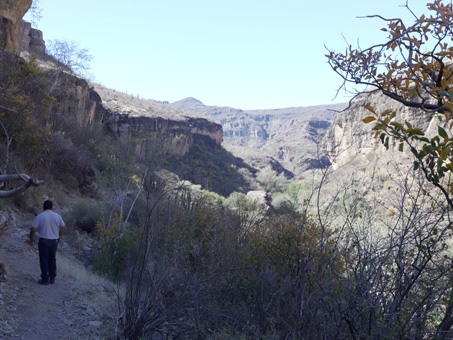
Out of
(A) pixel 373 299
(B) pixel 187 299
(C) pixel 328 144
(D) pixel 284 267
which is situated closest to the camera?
(A) pixel 373 299

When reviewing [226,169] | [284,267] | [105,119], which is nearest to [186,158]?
[226,169]

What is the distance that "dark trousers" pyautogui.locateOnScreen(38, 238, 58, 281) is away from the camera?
277 inches

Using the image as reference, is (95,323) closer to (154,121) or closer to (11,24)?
(11,24)

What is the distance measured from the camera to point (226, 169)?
5069cm

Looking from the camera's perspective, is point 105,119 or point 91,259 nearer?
point 91,259

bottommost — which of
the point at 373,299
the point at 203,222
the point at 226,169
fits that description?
the point at 226,169

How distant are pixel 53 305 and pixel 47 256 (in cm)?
107

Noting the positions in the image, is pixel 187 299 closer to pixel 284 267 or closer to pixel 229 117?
pixel 284 267

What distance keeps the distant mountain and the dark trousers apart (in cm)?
6387

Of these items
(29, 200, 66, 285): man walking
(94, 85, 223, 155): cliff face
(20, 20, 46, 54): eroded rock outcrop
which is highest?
(20, 20, 46, 54): eroded rock outcrop

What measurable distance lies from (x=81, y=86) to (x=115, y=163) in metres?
14.9

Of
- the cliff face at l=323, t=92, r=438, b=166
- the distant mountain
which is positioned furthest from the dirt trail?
the distant mountain

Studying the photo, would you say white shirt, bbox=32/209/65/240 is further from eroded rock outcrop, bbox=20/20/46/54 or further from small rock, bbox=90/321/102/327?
eroded rock outcrop, bbox=20/20/46/54

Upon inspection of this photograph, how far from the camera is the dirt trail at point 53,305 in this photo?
213 inches
